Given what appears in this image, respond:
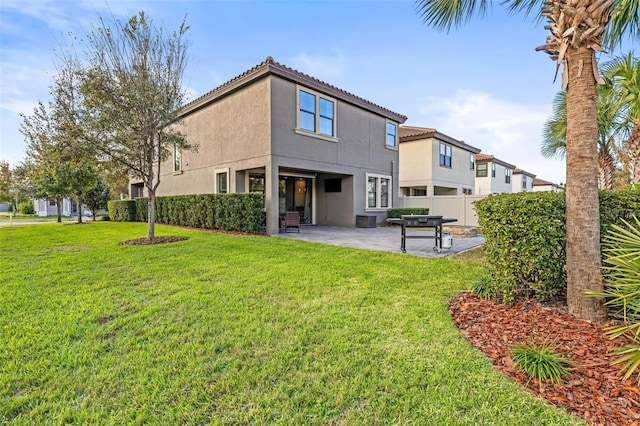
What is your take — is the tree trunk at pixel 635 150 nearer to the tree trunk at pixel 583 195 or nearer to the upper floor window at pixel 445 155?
the tree trunk at pixel 583 195

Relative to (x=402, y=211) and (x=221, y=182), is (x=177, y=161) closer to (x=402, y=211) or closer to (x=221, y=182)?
(x=221, y=182)

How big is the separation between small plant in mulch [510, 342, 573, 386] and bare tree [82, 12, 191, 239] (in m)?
10.6

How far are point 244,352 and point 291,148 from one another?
984cm

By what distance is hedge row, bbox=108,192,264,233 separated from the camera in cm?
1074

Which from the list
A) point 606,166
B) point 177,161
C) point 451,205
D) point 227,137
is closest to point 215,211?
point 227,137

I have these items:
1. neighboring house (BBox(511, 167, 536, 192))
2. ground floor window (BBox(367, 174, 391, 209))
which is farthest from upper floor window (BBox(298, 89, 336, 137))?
neighboring house (BBox(511, 167, 536, 192))

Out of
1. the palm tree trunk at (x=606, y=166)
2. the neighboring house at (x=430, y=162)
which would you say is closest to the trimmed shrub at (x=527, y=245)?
the palm tree trunk at (x=606, y=166)

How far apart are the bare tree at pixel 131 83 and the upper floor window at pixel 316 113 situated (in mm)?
4623

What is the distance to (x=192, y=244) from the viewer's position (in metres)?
8.63

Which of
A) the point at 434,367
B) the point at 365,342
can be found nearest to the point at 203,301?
the point at 365,342

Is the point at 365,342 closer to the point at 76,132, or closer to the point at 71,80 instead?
the point at 76,132

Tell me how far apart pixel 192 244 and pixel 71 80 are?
7.16m

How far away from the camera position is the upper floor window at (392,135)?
55.1ft

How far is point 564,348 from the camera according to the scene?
111 inches
